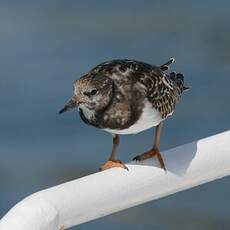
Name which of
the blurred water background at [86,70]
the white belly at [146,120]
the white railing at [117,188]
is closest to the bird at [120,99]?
the white belly at [146,120]

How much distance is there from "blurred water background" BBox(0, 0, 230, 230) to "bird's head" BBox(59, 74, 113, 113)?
11.5ft

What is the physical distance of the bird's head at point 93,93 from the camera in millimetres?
3445

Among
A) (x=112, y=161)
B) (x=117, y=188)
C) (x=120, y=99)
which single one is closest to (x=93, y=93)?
(x=120, y=99)

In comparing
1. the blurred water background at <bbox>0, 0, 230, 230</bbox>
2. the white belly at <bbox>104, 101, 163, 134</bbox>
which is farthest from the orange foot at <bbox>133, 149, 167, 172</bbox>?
the blurred water background at <bbox>0, 0, 230, 230</bbox>

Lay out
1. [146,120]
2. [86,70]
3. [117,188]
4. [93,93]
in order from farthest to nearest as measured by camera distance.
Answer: [86,70] → [146,120] → [93,93] → [117,188]

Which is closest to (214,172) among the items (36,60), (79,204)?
(79,204)

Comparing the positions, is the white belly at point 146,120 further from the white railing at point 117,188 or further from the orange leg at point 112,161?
the white railing at point 117,188

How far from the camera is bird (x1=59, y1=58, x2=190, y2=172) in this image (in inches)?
137

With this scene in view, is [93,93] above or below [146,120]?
above

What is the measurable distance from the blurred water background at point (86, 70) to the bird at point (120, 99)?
3375 mm

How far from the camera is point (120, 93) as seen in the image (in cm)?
358

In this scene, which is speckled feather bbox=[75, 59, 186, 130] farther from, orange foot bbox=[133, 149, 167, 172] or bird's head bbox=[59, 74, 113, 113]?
orange foot bbox=[133, 149, 167, 172]

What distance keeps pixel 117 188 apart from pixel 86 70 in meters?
5.73

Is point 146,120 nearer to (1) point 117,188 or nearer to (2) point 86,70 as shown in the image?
(1) point 117,188
